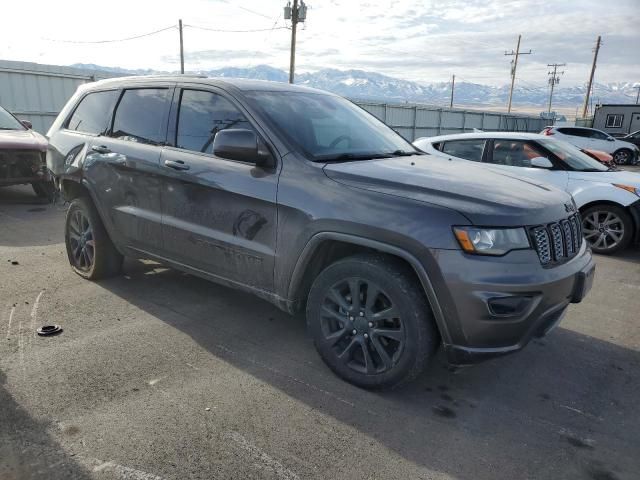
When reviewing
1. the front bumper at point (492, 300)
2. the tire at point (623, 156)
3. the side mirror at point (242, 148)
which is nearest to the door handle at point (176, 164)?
the side mirror at point (242, 148)

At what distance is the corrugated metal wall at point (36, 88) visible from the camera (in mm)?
11953

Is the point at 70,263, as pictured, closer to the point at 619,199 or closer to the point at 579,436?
the point at 579,436

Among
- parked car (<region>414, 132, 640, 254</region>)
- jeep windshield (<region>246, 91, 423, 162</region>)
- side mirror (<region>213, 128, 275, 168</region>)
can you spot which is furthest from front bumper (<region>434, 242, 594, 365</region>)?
parked car (<region>414, 132, 640, 254</region>)

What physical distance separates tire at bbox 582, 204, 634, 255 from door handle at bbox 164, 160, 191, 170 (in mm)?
5254

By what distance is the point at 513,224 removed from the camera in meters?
2.59

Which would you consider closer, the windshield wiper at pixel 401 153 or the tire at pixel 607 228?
the windshield wiper at pixel 401 153

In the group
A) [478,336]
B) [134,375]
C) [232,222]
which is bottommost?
[134,375]

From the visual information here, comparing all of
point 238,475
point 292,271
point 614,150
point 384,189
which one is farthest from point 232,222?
point 614,150

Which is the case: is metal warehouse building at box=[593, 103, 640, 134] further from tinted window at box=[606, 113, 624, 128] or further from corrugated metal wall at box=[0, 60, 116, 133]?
corrugated metal wall at box=[0, 60, 116, 133]

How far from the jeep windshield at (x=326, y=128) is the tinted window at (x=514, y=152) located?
3.54 m

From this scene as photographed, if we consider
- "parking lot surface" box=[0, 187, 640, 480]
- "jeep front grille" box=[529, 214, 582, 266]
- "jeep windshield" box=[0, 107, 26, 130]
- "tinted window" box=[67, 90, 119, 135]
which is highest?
"tinted window" box=[67, 90, 119, 135]

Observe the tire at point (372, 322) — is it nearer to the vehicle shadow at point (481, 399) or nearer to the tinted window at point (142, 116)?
the vehicle shadow at point (481, 399)

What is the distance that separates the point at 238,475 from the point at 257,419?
1.44ft

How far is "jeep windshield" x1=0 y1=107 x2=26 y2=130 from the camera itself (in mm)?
8648
